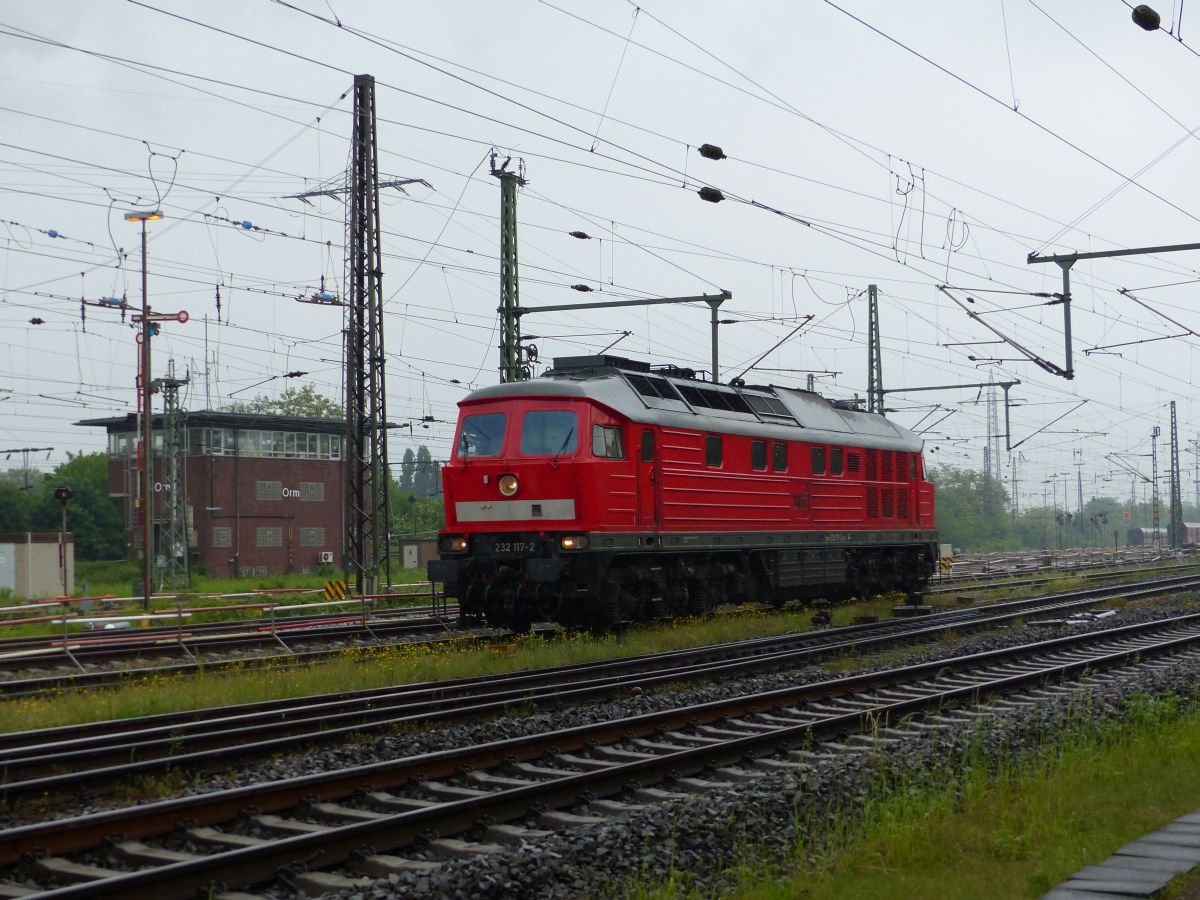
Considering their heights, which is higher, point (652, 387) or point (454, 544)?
point (652, 387)

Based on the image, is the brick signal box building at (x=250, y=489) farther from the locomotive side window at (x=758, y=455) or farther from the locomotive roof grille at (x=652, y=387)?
the locomotive roof grille at (x=652, y=387)

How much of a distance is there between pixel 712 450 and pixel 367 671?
8.02m

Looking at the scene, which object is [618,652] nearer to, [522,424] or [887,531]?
[522,424]

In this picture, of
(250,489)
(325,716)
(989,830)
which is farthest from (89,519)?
(989,830)

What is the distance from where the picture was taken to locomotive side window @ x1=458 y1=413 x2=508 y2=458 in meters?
20.3

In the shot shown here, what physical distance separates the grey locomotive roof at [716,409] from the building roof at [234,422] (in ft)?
138

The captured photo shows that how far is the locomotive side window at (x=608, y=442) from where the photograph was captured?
1967 cm

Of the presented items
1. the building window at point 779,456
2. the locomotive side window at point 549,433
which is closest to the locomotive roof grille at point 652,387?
the locomotive side window at point 549,433

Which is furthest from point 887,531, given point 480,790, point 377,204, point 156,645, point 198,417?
point 198,417

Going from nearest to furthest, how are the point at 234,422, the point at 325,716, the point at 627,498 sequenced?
the point at 325,716 < the point at 627,498 < the point at 234,422

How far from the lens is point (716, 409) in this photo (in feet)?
74.9

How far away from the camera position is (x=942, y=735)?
11.6 m

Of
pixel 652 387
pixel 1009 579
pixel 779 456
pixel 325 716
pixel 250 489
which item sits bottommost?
pixel 1009 579

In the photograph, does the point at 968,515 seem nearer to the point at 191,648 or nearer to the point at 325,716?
the point at 191,648
